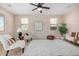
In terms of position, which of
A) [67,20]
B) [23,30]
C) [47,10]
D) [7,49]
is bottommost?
[7,49]

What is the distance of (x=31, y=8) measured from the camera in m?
2.53

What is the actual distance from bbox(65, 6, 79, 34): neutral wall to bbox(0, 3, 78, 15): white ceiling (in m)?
0.10

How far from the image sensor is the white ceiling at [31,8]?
2.43 m

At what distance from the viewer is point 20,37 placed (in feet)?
8.41

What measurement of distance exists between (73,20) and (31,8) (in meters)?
0.96

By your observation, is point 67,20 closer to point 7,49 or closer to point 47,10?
point 47,10

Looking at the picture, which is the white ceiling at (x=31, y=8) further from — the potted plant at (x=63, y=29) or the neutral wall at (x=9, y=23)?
the potted plant at (x=63, y=29)

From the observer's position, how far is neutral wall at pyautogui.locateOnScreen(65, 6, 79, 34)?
249 cm

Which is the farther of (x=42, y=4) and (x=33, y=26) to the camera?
(x=33, y=26)

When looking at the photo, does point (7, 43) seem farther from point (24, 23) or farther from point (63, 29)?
point (63, 29)

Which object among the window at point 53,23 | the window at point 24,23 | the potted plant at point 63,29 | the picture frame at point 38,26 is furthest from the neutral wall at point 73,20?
the window at point 24,23

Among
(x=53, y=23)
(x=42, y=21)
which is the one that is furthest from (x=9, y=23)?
(x=53, y=23)

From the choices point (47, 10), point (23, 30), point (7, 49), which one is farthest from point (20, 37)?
point (47, 10)

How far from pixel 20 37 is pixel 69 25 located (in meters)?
1.12
